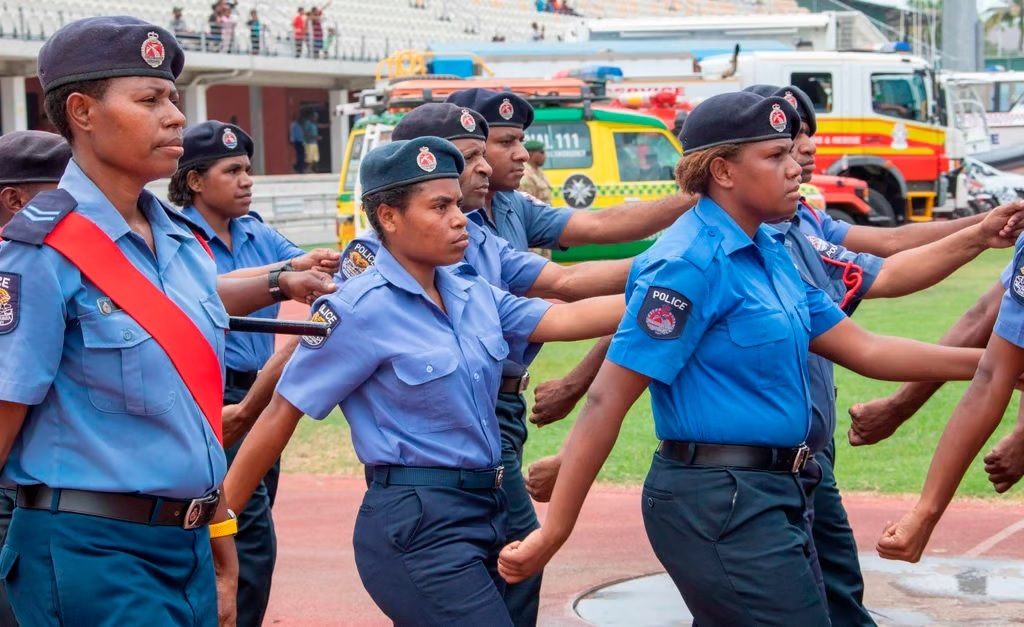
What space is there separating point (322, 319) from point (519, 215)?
1873 millimetres

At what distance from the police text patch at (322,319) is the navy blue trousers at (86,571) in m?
0.85

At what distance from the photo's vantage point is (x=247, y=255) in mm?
5707

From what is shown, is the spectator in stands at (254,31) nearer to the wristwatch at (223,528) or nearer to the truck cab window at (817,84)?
the truck cab window at (817,84)

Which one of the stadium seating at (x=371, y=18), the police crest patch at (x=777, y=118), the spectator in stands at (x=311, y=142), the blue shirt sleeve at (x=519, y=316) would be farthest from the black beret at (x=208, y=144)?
the spectator in stands at (x=311, y=142)

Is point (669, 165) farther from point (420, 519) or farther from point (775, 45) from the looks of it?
point (420, 519)

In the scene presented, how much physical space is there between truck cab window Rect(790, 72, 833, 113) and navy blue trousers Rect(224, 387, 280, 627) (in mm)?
18970

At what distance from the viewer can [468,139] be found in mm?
4996

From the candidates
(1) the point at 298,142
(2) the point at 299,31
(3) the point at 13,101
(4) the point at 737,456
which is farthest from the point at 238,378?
(1) the point at 298,142

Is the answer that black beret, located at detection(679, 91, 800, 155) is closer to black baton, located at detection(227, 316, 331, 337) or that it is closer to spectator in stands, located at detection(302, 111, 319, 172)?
black baton, located at detection(227, 316, 331, 337)

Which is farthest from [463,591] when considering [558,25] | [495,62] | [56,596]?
[558,25]

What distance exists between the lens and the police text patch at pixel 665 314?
11.6 ft

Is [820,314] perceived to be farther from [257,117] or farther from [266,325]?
[257,117]

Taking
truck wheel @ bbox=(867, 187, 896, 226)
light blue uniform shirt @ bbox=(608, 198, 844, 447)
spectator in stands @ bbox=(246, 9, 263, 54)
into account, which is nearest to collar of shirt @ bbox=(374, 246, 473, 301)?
light blue uniform shirt @ bbox=(608, 198, 844, 447)

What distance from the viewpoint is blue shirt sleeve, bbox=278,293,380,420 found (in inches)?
149
